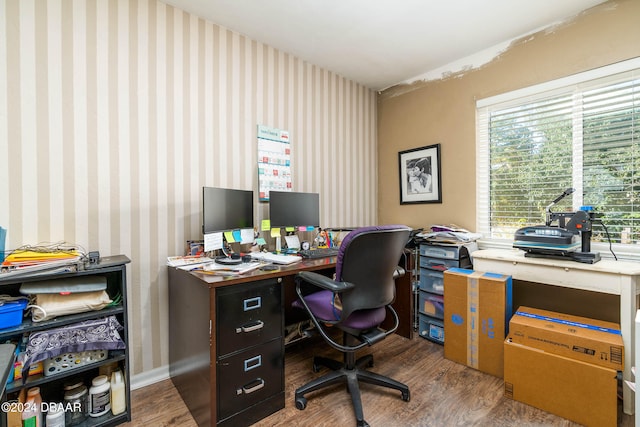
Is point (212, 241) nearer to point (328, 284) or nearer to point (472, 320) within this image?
point (328, 284)

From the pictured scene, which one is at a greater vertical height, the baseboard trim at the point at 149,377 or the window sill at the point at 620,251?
the window sill at the point at 620,251

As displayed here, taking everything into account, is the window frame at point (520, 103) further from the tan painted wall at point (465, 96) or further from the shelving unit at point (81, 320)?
the shelving unit at point (81, 320)

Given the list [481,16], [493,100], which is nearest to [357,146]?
[493,100]

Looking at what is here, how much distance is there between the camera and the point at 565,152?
2.25 m

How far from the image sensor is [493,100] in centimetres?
257

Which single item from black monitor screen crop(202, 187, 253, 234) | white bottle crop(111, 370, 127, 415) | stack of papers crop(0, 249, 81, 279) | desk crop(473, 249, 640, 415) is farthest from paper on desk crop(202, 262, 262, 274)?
desk crop(473, 249, 640, 415)

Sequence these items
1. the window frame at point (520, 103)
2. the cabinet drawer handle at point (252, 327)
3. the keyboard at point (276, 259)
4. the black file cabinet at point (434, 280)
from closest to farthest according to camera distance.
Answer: the cabinet drawer handle at point (252, 327), the keyboard at point (276, 259), the window frame at point (520, 103), the black file cabinet at point (434, 280)

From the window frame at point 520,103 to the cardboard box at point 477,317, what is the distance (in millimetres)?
684

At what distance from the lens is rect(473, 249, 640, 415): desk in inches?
63.7

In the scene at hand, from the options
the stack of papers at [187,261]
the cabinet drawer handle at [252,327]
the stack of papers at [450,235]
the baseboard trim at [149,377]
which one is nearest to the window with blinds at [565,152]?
the stack of papers at [450,235]

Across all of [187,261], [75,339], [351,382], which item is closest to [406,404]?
[351,382]

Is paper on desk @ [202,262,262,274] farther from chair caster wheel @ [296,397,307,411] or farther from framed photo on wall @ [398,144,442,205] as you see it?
framed photo on wall @ [398,144,442,205]

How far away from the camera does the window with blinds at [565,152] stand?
1990 mm

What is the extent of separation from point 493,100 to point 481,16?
71cm
